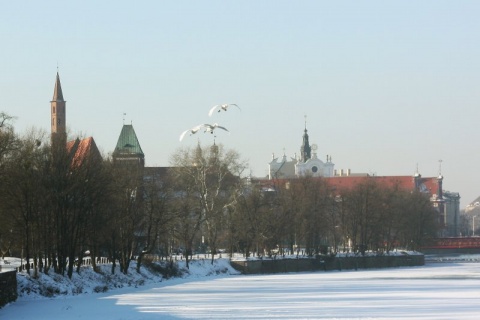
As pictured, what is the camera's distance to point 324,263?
122 metres

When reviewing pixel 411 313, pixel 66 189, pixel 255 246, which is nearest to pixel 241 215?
pixel 255 246

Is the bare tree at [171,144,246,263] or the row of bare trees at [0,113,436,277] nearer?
the row of bare trees at [0,113,436,277]

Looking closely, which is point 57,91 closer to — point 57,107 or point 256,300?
point 57,107

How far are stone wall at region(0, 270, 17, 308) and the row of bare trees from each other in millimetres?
3657

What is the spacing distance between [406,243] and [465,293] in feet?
290

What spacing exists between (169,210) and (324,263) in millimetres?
28720

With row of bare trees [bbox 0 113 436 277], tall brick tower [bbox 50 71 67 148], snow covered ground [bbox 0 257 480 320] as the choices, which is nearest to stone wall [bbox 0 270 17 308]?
snow covered ground [bbox 0 257 480 320]

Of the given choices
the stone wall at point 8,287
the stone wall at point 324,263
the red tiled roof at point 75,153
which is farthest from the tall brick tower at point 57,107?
the stone wall at point 8,287

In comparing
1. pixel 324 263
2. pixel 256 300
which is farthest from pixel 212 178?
pixel 256 300

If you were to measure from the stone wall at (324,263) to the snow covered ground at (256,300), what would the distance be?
1998 cm

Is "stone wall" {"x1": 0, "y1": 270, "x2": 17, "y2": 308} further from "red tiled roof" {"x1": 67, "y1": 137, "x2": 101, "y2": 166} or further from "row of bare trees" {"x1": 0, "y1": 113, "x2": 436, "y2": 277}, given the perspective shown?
"red tiled roof" {"x1": 67, "y1": 137, "x2": 101, "y2": 166}

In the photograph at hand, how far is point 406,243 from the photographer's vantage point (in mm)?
157125

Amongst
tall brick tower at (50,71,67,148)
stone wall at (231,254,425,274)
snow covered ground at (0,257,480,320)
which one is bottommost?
snow covered ground at (0,257,480,320)

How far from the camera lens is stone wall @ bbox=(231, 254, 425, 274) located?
110 meters
